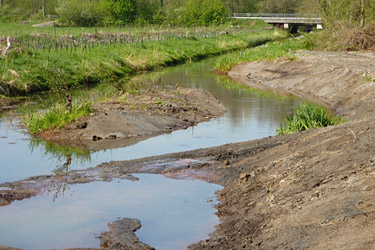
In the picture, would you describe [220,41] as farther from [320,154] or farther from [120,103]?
[320,154]

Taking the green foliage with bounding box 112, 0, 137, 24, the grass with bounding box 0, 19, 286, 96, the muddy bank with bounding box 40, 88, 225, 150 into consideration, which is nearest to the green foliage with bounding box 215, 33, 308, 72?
the grass with bounding box 0, 19, 286, 96

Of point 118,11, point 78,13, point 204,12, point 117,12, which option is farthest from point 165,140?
point 204,12

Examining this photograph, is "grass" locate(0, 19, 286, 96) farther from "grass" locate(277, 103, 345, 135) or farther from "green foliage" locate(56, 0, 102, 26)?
"green foliage" locate(56, 0, 102, 26)

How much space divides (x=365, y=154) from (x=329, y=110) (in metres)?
14.9

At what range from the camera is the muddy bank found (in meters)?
19.6

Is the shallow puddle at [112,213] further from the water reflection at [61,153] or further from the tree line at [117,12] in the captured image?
the tree line at [117,12]

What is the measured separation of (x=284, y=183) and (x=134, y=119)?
10321mm

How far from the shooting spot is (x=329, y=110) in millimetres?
25875

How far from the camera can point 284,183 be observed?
1154cm

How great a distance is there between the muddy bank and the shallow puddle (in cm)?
531

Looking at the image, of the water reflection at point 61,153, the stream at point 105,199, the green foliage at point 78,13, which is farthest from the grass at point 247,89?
the green foliage at point 78,13

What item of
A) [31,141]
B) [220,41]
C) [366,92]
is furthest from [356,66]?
[220,41]

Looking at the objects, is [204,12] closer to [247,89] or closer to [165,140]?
[247,89]

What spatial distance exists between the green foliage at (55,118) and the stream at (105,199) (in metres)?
0.44
